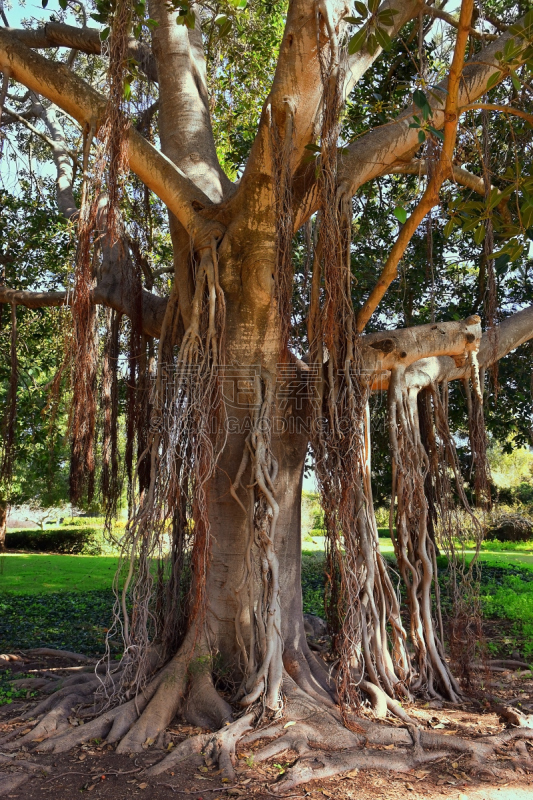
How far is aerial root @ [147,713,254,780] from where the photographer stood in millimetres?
2719

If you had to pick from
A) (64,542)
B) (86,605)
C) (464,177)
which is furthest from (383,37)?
(64,542)

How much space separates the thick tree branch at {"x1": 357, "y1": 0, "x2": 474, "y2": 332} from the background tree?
12 mm

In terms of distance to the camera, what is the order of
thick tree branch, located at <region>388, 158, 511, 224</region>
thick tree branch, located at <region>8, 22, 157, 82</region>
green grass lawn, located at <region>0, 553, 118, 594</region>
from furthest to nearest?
green grass lawn, located at <region>0, 553, 118, 594</region> → thick tree branch, located at <region>388, 158, 511, 224</region> → thick tree branch, located at <region>8, 22, 157, 82</region>

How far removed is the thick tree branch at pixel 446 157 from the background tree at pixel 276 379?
1cm

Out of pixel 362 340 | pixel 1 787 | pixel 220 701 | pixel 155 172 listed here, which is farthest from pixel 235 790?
pixel 155 172

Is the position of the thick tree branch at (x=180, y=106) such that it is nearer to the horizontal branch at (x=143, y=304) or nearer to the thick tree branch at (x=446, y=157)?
the horizontal branch at (x=143, y=304)

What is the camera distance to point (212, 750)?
2818mm

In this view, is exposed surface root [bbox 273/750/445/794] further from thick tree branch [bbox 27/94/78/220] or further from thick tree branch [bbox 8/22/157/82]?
thick tree branch [bbox 27/94/78/220]

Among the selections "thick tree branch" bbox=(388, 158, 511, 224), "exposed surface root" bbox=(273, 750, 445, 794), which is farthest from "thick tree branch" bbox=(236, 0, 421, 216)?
"exposed surface root" bbox=(273, 750, 445, 794)

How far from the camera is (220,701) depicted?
3221 mm

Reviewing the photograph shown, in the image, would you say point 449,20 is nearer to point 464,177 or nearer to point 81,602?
point 464,177

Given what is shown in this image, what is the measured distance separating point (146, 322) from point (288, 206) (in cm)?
193

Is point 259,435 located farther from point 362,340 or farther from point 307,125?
point 307,125

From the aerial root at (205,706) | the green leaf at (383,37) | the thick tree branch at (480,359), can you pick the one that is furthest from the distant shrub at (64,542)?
the green leaf at (383,37)
